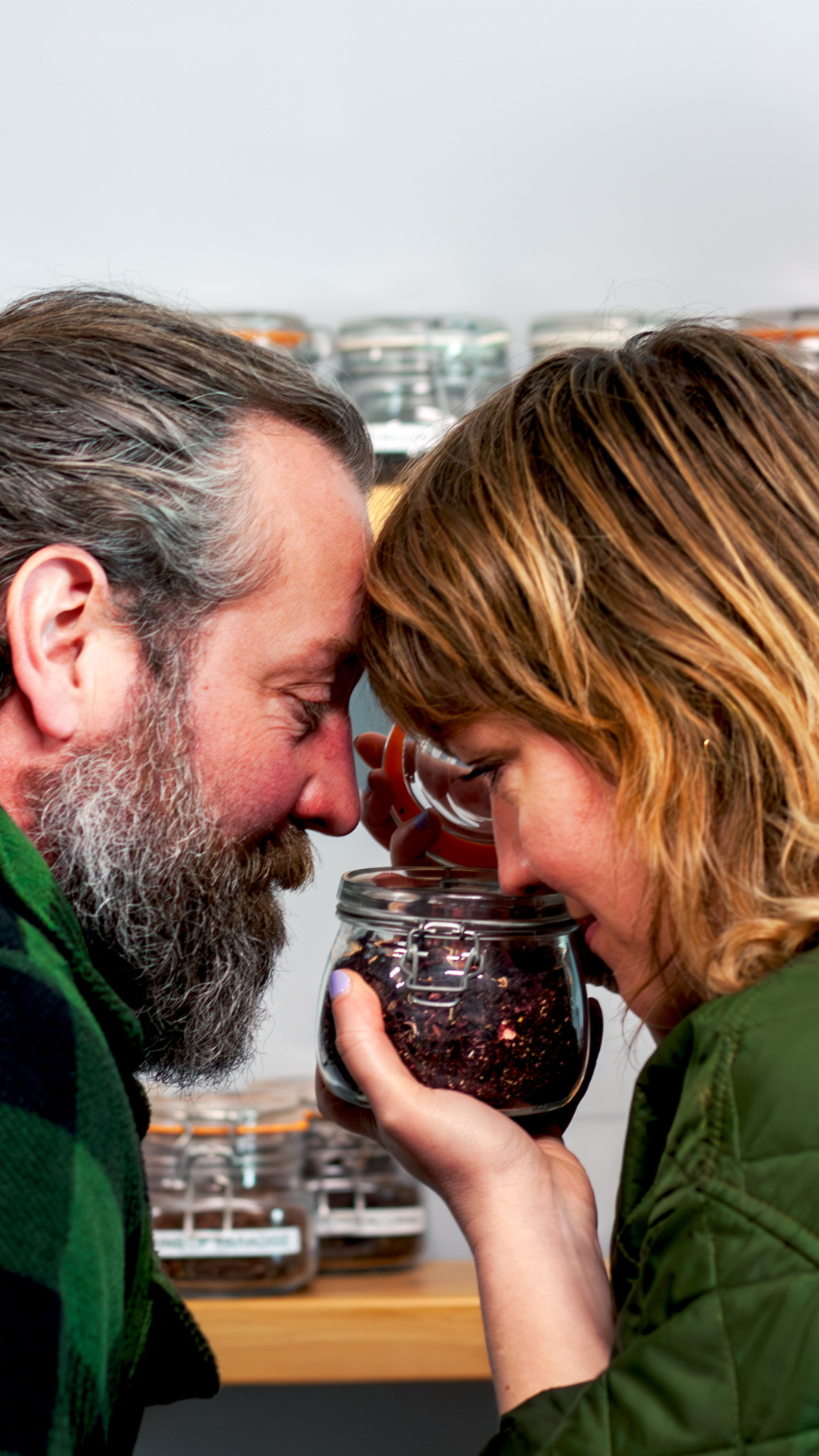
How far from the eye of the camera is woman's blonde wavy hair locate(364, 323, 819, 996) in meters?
0.73

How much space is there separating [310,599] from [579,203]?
3.90 feet

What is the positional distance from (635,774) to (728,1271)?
10.7 inches

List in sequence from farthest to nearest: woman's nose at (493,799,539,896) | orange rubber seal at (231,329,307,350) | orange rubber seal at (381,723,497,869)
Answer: orange rubber seal at (231,329,307,350) < orange rubber seal at (381,723,497,869) < woman's nose at (493,799,539,896)

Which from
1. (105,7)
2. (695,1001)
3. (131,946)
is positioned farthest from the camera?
(105,7)

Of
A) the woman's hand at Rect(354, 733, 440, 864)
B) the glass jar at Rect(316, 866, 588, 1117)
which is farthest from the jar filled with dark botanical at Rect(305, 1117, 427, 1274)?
the glass jar at Rect(316, 866, 588, 1117)

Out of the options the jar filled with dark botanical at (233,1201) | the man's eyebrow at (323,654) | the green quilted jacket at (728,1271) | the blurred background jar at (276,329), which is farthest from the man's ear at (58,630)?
the blurred background jar at (276,329)

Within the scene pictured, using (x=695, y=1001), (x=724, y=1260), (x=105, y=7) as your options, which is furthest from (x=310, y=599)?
(x=105, y=7)

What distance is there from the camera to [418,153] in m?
1.88

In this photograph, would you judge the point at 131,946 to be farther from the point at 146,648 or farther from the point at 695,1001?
the point at 695,1001

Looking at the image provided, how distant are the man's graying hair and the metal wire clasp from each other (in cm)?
26

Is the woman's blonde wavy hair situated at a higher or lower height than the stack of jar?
higher

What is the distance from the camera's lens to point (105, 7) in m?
1.83

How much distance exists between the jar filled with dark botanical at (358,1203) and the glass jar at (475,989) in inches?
26.2

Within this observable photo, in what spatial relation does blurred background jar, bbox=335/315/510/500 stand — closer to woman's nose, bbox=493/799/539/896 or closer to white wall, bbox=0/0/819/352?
white wall, bbox=0/0/819/352
